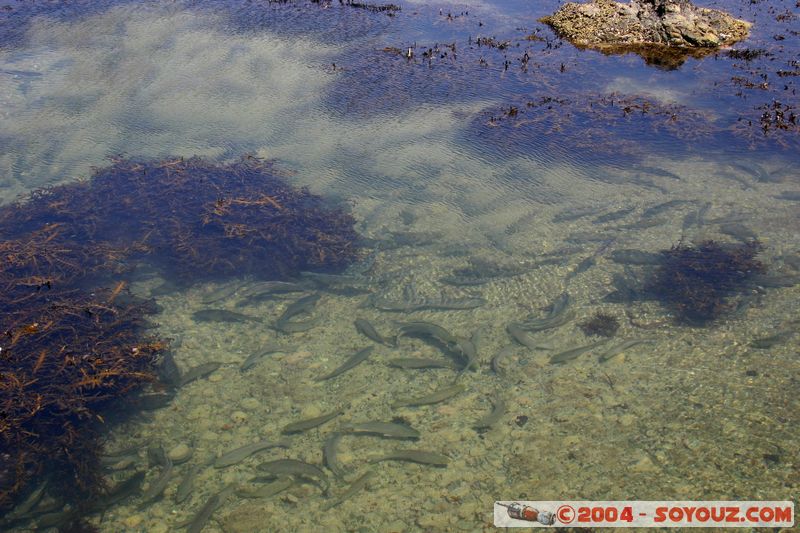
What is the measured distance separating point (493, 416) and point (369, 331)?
2144mm

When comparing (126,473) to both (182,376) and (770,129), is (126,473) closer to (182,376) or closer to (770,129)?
(182,376)

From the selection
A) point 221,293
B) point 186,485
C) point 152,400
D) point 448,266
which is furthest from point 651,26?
point 186,485

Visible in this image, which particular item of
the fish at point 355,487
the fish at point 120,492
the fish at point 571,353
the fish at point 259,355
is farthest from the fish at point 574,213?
the fish at point 120,492

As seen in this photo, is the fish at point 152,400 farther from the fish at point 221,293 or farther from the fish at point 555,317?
the fish at point 555,317

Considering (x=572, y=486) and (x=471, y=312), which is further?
(x=471, y=312)

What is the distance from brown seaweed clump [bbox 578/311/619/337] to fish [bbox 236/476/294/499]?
445 centimetres

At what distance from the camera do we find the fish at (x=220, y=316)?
7.95 m

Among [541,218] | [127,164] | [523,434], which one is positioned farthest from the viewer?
[127,164]

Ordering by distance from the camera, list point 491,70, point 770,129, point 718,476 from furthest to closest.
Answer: point 491,70 → point 770,129 → point 718,476

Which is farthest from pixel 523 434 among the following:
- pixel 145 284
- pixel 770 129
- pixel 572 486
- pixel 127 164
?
pixel 770 129

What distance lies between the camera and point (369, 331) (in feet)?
25.4

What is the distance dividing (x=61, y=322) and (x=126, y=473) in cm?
255

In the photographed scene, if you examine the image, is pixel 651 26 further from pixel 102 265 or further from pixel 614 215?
pixel 102 265

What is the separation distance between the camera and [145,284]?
858 cm
